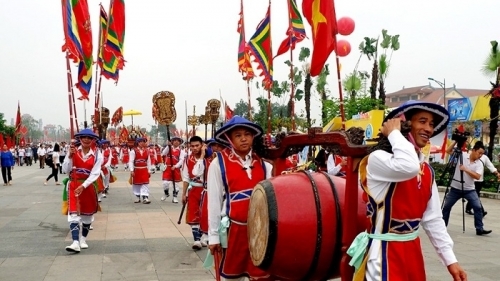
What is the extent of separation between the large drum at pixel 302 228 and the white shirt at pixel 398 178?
283 mm

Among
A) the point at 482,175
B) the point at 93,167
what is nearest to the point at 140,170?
the point at 93,167

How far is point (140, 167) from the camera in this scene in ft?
46.9

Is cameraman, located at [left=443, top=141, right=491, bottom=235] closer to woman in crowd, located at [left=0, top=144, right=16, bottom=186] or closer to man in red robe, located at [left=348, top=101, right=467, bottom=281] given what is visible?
man in red robe, located at [left=348, top=101, right=467, bottom=281]

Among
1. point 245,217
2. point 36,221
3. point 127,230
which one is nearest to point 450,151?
point 127,230

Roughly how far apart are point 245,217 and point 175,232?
5280 mm

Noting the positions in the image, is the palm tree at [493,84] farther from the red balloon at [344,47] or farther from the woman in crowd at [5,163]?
the woman in crowd at [5,163]

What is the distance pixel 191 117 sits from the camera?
13.6m

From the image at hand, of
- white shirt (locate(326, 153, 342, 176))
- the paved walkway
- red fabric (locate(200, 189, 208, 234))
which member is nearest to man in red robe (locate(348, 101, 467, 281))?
the paved walkway

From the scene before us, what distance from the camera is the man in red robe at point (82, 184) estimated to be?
24.5 ft

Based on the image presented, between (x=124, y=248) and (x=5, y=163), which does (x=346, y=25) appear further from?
(x=5, y=163)

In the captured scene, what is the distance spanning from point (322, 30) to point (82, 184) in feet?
13.6

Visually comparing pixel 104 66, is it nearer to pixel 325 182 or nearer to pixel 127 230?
pixel 127 230

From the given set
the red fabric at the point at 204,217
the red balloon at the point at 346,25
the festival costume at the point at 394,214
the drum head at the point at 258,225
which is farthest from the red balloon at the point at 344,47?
the festival costume at the point at 394,214

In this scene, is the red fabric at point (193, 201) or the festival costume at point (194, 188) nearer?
the festival costume at point (194, 188)
